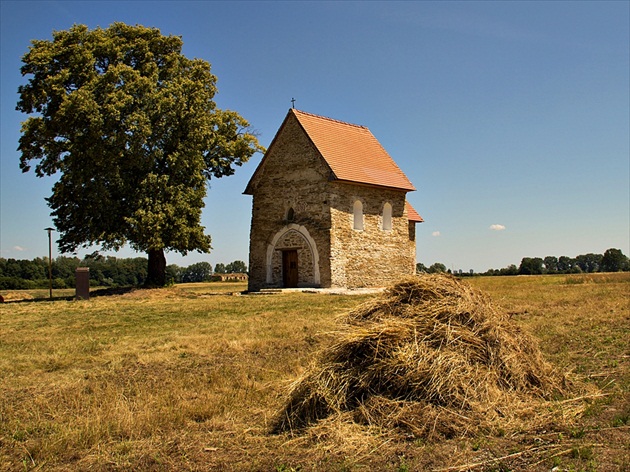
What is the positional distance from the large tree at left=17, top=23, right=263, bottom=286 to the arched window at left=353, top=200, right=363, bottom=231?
7588mm

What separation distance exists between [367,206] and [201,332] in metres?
16.7

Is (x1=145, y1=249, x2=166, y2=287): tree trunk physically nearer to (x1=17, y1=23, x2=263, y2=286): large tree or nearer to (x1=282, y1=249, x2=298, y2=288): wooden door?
(x1=17, y1=23, x2=263, y2=286): large tree

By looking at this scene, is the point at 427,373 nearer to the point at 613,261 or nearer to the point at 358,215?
the point at 358,215

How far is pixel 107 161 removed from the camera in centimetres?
2472

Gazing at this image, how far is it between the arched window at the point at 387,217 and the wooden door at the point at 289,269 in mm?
5091

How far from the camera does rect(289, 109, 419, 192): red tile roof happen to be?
2739 cm

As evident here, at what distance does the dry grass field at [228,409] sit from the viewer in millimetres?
5090

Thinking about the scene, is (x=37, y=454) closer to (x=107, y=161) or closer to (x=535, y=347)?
(x=535, y=347)

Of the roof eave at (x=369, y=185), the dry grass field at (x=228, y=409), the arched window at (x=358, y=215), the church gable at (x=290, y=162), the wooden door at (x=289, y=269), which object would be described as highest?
the church gable at (x=290, y=162)

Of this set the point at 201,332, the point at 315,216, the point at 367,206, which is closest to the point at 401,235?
the point at 367,206

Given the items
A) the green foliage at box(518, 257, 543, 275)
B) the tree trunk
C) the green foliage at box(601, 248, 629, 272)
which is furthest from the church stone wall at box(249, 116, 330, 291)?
the green foliage at box(601, 248, 629, 272)

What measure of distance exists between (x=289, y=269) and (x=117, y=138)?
1040 cm

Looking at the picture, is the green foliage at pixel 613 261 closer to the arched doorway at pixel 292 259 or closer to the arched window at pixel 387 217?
the arched window at pixel 387 217

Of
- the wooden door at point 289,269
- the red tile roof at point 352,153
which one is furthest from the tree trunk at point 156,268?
the red tile roof at point 352,153
